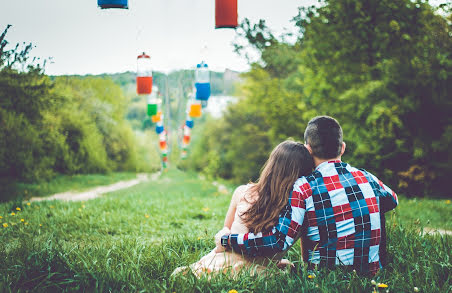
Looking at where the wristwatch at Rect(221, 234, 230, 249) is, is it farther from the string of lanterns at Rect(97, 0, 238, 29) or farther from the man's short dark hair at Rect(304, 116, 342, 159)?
the string of lanterns at Rect(97, 0, 238, 29)

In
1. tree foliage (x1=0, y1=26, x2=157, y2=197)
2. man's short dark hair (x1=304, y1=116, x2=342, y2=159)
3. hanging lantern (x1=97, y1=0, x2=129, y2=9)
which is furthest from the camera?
tree foliage (x1=0, y1=26, x2=157, y2=197)

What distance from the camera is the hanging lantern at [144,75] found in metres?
4.77

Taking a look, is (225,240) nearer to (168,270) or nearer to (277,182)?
(277,182)

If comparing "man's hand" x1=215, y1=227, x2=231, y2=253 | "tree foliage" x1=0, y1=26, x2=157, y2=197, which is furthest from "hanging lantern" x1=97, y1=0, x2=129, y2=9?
"tree foliage" x1=0, y1=26, x2=157, y2=197

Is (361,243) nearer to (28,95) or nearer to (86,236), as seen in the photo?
(86,236)

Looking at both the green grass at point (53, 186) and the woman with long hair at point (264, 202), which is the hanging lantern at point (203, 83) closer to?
the woman with long hair at point (264, 202)

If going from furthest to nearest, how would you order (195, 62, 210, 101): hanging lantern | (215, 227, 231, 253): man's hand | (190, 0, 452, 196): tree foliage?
(190, 0, 452, 196): tree foliage → (195, 62, 210, 101): hanging lantern → (215, 227, 231, 253): man's hand

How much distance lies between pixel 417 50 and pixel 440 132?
2.36 meters

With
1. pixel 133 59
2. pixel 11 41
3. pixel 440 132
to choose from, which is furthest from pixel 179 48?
pixel 440 132

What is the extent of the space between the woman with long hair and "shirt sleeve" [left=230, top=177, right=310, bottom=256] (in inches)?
3.1

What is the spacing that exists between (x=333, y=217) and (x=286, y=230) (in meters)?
0.31

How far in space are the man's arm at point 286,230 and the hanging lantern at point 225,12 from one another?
1.38 meters

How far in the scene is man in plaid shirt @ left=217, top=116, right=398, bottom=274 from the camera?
7.07 ft

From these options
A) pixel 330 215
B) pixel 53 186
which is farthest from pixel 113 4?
pixel 53 186
